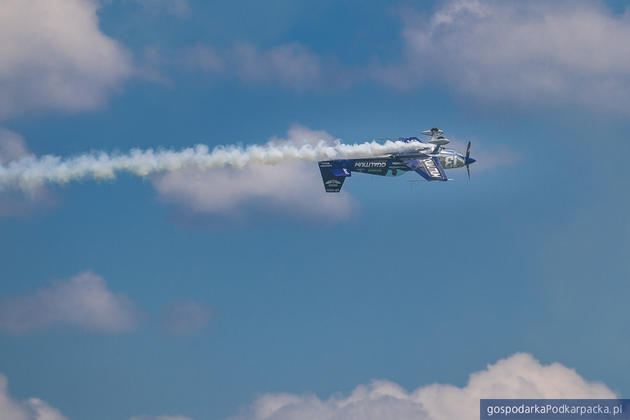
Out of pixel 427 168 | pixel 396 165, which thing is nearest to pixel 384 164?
pixel 396 165

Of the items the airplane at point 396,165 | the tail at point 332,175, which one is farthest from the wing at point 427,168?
the tail at point 332,175

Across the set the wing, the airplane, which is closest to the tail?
the airplane

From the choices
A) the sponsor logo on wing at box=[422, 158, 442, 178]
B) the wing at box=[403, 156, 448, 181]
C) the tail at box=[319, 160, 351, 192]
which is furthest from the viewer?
the tail at box=[319, 160, 351, 192]

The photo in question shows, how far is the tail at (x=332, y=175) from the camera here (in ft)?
431

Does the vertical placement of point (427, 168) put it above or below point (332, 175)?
above

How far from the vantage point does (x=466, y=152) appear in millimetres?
137625

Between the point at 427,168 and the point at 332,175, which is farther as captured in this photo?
the point at 332,175

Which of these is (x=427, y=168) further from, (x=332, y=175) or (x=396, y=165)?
(x=332, y=175)

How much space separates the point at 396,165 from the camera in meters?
132

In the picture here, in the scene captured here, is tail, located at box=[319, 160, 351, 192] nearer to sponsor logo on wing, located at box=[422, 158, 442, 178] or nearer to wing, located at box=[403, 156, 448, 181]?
wing, located at box=[403, 156, 448, 181]

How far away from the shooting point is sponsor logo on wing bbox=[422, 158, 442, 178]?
5162 inches

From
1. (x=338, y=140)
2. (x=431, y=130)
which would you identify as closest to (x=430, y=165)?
(x=431, y=130)

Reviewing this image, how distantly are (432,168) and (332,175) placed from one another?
1411 centimetres

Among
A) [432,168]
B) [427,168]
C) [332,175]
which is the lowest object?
[332,175]
